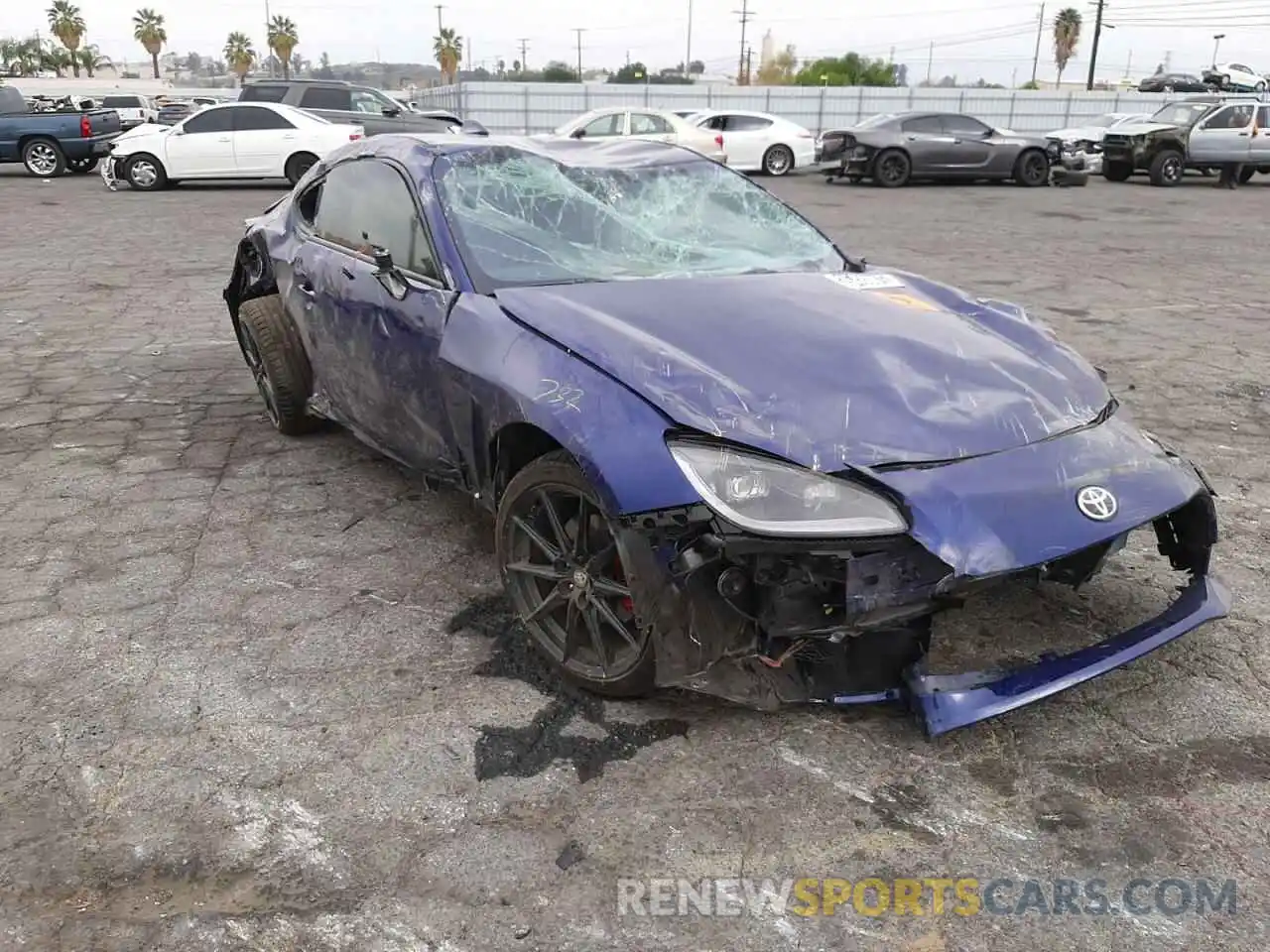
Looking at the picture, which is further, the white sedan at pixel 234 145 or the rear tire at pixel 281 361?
the white sedan at pixel 234 145

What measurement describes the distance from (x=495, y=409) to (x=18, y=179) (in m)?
20.0

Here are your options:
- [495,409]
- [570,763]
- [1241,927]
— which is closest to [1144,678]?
[1241,927]

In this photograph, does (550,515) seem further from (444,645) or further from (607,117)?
(607,117)

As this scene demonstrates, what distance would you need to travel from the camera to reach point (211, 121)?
1645 centimetres

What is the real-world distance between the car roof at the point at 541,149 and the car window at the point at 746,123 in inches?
669

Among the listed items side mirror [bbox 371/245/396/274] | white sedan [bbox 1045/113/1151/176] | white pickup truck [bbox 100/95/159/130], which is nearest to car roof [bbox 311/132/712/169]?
side mirror [bbox 371/245/396/274]

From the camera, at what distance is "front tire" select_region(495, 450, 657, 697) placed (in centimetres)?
271

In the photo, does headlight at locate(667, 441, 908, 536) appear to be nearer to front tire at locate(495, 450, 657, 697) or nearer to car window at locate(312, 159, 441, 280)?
front tire at locate(495, 450, 657, 697)

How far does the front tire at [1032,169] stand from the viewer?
62.3 feet

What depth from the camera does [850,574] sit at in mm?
2328

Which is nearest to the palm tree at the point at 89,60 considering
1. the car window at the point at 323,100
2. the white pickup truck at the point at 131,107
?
the white pickup truck at the point at 131,107

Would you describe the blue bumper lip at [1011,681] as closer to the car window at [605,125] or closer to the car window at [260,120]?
the car window at [260,120]

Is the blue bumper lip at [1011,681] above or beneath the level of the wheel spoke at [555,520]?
beneath

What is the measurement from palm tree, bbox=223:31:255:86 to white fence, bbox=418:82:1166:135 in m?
79.3
